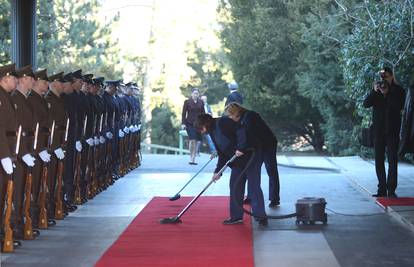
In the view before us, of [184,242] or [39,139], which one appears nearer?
[184,242]

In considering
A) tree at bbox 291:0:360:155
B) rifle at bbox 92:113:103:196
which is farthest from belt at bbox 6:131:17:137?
tree at bbox 291:0:360:155

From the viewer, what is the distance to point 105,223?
12.0m

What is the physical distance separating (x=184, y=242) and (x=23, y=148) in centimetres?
229

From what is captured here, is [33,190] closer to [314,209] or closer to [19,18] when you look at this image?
[314,209]

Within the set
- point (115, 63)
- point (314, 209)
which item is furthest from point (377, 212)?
point (115, 63)

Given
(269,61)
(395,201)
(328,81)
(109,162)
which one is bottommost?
(395,201)

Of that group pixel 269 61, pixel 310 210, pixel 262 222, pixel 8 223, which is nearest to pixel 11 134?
pixel 8 223

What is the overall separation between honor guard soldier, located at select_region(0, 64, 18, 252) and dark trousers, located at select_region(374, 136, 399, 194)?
6606 mm

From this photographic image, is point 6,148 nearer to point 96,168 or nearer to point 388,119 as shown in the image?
point 96,168

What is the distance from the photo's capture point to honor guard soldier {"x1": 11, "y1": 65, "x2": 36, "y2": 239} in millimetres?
10125

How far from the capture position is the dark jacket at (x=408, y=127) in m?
12.9

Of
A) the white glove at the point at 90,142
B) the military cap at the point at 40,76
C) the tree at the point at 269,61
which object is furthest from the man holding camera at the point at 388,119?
the tree at the point at 269,61

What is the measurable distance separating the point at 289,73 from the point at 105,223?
20529mm

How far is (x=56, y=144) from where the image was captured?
38.8 feet
